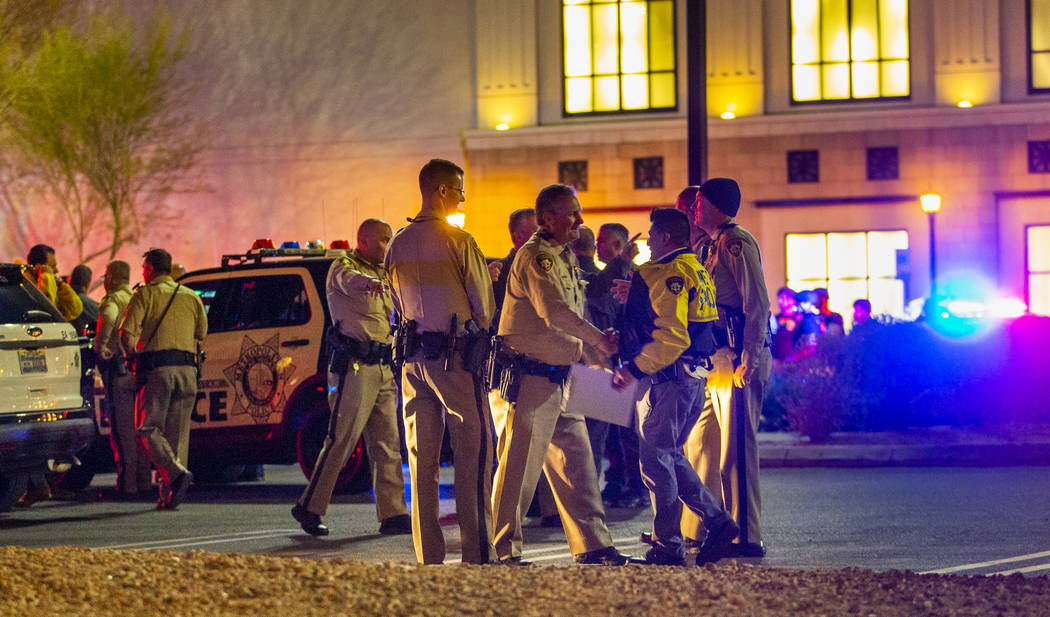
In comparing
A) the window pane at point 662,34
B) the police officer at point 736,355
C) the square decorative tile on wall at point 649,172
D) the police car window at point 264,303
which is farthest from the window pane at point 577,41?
the police officer at point 736,355

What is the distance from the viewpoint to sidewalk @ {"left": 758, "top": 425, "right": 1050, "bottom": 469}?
13.2 m

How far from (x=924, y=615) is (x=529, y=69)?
19934mm

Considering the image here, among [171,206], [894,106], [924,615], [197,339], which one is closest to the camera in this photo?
[924,615]

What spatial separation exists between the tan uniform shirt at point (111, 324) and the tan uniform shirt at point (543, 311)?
459 cm

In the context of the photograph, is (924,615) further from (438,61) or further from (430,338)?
(438,61)

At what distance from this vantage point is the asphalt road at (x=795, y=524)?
26.9 feet

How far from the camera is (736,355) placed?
8.06 meters

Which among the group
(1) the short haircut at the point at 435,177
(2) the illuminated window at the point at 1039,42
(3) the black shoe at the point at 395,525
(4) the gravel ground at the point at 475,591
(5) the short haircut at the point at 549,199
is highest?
(2) the illuminated window at the point at 1039,42

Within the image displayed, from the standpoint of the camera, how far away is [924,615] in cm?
553

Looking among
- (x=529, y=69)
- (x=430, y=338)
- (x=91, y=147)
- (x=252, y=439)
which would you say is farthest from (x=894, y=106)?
(x=430, y=338)

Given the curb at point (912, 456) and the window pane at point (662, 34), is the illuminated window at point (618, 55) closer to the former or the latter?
the window pane at point (662, 34)

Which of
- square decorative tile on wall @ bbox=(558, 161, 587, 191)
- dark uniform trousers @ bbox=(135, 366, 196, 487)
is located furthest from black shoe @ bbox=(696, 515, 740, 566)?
square decorative tile on wall @ bbox=(558, 161, 587, 191)

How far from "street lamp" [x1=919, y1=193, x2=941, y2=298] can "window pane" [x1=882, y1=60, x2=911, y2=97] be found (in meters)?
1.82

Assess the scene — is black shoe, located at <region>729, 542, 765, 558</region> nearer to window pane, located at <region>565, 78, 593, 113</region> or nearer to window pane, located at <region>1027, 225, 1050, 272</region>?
window pane, located at <region>1027, 225, 1050, 272</region>
